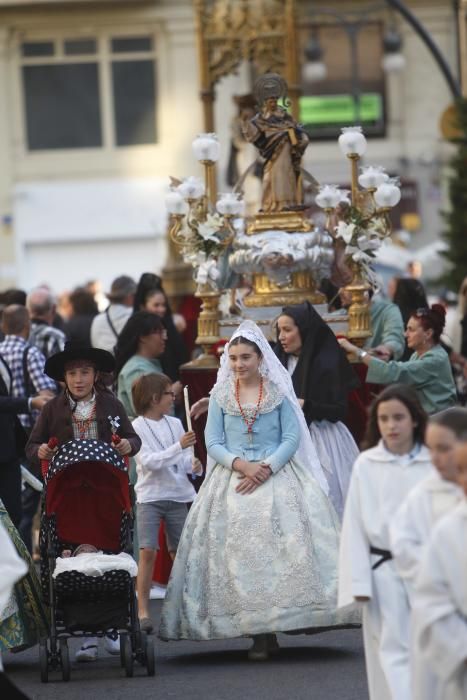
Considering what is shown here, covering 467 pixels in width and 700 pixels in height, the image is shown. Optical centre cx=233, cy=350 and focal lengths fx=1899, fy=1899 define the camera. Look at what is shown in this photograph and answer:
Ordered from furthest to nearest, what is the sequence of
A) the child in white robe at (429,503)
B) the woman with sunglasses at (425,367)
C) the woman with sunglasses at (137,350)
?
the woman with sunglasses at (137,350) < the woman with sunglasses at (425,367) < the child in white robe at (429,503)

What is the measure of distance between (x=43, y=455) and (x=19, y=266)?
2963 cm

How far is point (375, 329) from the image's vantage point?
14.6 metres

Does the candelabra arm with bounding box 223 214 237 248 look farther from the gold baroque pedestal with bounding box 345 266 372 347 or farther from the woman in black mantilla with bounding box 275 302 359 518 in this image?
the woman in black mantilla with bounding box 275 302 359 518

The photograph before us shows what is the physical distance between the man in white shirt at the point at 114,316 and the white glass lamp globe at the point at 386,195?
245 centimetres

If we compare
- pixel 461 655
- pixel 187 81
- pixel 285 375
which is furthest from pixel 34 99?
pixel 461 655

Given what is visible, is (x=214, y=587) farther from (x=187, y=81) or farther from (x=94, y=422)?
(x=187, y=81)

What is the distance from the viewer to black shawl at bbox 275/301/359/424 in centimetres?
1209

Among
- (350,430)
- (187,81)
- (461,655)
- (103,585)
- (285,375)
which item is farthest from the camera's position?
(187,81)

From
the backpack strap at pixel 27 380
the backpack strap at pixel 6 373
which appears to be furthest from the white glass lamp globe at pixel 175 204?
the backpack strap at pixel 6 373

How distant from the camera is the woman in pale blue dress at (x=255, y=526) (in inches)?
408

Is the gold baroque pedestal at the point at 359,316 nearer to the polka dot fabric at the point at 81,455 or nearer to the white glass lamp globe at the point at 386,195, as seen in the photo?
the white glass lamp globe at the point at 386,195

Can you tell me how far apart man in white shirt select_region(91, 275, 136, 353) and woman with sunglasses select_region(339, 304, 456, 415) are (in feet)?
10.6

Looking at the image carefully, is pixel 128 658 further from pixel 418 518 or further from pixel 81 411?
pixel 418 518

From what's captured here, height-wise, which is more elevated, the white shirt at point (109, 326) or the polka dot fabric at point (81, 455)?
the white shirt at point (109, 326)
